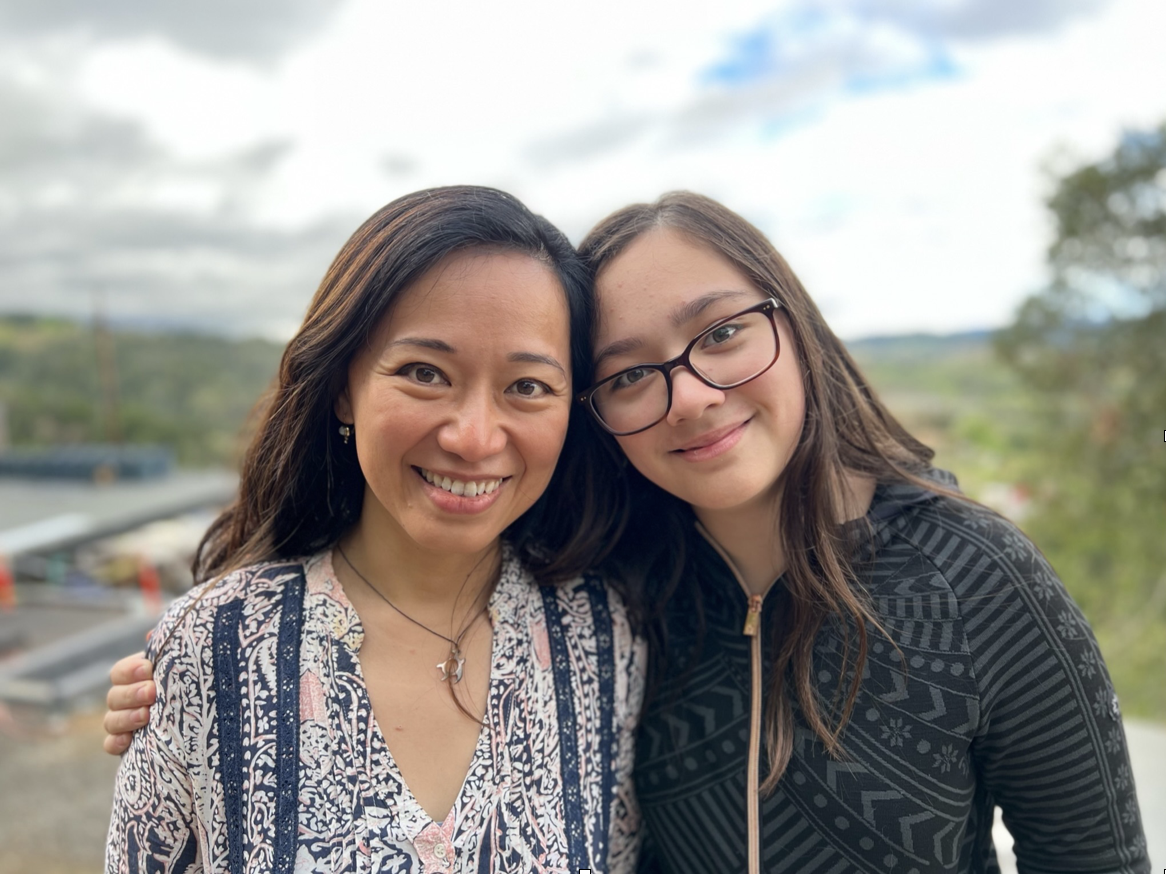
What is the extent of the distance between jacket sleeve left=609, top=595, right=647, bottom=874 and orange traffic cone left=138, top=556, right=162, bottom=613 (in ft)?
36.6

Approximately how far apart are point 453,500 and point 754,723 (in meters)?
0.68

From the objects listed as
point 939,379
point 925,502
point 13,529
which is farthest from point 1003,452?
point 13,529

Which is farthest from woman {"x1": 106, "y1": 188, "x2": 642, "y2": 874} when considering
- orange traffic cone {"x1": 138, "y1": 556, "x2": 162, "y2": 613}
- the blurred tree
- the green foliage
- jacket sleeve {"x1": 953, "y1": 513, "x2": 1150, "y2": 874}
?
the green foliage

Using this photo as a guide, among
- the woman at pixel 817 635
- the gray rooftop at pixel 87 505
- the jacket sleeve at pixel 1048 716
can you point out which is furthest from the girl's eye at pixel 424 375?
the gray rooftop at pixel 87 505

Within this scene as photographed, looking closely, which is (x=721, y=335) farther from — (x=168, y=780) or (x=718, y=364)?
(x=168, y=780)

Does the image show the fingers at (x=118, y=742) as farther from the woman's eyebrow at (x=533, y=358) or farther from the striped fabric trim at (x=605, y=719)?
the woman's eyebrow at (x=533, y=358)

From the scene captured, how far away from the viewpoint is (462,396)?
1395mm

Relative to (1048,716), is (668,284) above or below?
above

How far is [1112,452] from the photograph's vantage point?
8.27m

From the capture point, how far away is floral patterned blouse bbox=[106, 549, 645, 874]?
133cm

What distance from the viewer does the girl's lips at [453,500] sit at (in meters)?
1.41

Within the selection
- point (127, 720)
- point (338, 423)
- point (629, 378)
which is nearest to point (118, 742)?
point (127, 720)

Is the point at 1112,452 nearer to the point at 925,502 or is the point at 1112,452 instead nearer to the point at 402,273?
the point at 925,502

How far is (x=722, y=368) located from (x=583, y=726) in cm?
71
